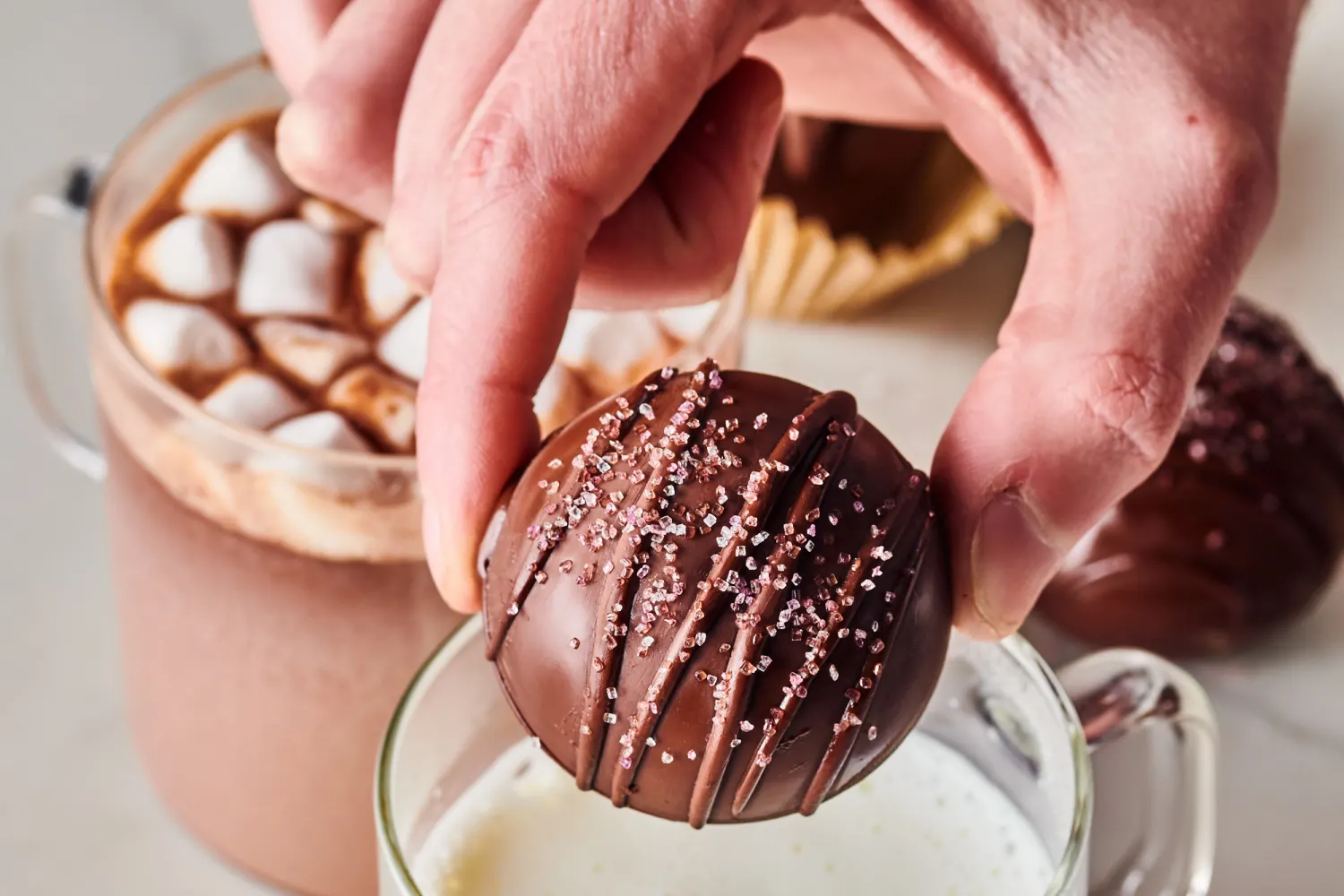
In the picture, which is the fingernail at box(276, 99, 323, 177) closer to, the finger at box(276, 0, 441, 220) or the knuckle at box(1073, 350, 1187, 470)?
the finger at box(276, 0, 441, 220)

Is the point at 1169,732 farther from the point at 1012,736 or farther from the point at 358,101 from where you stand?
the point at 358,101

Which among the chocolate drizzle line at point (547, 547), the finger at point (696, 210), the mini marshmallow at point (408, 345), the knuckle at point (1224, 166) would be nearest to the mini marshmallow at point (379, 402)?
the mini marshmallow at point (408, 345)

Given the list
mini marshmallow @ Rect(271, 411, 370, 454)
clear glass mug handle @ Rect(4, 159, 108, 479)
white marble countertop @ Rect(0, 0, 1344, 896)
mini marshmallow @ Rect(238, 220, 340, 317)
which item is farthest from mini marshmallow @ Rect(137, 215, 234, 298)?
white marble countertop @ Rect(0, 0, 1344, 896)

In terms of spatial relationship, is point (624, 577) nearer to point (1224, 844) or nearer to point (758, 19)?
point (758, 19)

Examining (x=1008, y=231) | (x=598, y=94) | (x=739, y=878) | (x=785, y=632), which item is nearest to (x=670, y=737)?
(x=785, y=632)

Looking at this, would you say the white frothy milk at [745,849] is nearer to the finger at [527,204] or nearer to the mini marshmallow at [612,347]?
the finger at [527,204]
